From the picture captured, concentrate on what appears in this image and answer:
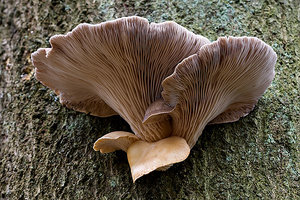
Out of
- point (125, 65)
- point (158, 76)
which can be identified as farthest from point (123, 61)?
point (158, 76)

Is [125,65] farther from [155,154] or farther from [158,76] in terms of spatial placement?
[155,154]

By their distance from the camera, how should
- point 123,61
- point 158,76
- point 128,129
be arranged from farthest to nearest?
1. point 128,129
2. point 158,76
3. point 123,61

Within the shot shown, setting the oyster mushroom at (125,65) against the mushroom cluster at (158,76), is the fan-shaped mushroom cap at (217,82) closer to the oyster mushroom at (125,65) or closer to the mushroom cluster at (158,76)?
the mushroom cluster at (158,76)

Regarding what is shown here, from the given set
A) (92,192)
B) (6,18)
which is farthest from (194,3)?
(6,18)

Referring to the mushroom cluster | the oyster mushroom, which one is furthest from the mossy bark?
the oyster mushroom

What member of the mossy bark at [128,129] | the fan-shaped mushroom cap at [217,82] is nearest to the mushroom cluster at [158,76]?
the fan-shaped mushroom cap at [217,82]

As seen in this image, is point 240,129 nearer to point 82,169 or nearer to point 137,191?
point 137,191

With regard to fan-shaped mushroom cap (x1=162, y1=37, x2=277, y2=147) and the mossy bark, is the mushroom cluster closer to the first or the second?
fan-shaped mushroom cap (x1=162, y1=37, x2=277, y2=147)
